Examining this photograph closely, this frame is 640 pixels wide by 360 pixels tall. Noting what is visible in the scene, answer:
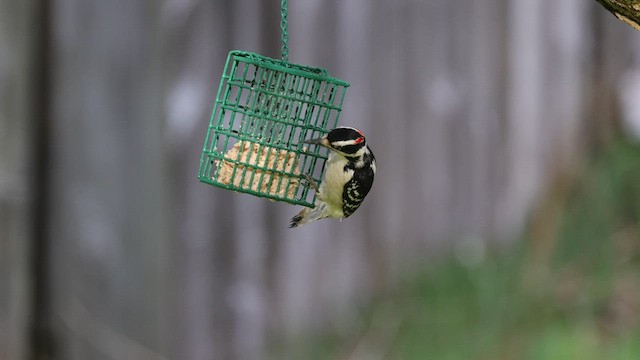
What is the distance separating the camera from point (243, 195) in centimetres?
304

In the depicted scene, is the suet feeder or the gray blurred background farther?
the gray blurred background

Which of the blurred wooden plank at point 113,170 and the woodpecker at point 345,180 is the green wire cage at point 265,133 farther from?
the blurred wooden plank at point 113,170

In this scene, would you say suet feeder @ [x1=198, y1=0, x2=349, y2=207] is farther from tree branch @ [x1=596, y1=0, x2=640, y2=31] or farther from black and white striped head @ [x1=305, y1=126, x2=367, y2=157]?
tree branch @ [x1=596, y1=0, x2=640, y2=31]

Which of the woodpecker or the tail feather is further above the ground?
the woodpecker

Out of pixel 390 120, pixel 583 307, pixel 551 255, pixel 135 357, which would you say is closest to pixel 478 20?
pixel 390 120

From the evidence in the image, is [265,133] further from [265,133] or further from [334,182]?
[334,182]

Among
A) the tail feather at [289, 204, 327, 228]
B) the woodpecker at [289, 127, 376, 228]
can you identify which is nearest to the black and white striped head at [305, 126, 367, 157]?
the woodpecker at [289, 127, 376, 228]

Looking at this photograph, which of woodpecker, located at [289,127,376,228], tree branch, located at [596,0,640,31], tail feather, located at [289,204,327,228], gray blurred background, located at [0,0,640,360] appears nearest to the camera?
tree branch, located at [596,0,640,31]

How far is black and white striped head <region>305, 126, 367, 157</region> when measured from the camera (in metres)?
2.44

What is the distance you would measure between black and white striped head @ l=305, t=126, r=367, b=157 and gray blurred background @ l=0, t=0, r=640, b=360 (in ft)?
1.75

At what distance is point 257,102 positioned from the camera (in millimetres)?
2533

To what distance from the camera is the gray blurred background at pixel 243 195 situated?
9.66ft

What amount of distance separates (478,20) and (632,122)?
627 millimetres

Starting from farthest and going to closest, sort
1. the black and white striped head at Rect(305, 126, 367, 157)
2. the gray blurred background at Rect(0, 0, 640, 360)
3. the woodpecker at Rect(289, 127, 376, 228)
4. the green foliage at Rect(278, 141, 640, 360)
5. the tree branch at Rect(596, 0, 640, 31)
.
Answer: the green foliage at Rect(278, 141, 640, 360) < the gray blurred background at Rect(0, 0, 640, 360) < the woodpecker at Rect(289, 127, 376, 228) < the black and white striped head at Rect(305, 126, 367, 157) < the tree branch at Rect(596, 0, 640, 31)
